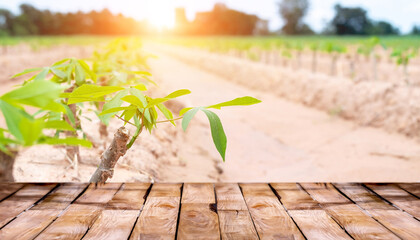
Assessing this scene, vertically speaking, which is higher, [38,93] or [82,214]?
[38,93]

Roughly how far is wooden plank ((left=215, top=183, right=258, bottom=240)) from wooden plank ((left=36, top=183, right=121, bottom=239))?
37 cm

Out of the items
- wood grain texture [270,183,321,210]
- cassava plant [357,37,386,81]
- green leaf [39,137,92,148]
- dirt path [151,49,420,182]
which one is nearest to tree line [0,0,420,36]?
cassava plant [357,37,386,81]

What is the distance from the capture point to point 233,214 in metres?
1.20

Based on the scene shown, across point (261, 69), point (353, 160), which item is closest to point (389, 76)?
point (261, 69)

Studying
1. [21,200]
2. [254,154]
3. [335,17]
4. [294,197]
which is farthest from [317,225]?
[335,17]

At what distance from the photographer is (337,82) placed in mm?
4586

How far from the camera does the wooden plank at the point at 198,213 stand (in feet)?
3.50

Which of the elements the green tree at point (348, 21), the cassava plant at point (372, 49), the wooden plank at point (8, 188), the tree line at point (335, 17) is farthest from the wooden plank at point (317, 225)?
the cassava plant at point (372, 49)

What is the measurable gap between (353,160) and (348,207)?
145cm

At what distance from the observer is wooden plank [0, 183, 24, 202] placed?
137cm

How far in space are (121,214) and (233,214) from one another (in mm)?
338

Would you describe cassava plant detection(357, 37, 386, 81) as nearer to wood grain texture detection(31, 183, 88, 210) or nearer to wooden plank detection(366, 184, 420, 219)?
wooden plank detection(366, 184, 420, 219)

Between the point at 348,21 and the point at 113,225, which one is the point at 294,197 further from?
the point at 348,21

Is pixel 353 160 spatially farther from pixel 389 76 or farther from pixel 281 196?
pixel 389 76
